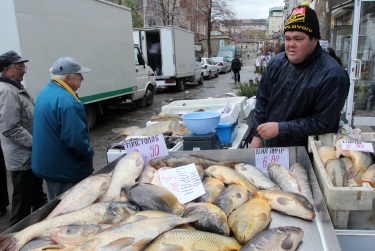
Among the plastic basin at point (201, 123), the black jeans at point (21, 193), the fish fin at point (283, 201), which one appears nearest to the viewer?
the fish fin at point (283, 201)

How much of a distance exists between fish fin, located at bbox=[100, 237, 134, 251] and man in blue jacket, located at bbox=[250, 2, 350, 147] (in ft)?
5.37

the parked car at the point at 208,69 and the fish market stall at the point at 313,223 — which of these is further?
the parked car at the point at 208,69

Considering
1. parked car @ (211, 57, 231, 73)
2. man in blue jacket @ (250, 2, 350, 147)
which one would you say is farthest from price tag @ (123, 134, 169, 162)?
parked car @ (211, 57, 231, 73)

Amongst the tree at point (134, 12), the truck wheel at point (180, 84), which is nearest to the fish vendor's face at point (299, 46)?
the truck wheel at point (180, 84)

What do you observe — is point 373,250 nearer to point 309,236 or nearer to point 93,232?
point 309,236

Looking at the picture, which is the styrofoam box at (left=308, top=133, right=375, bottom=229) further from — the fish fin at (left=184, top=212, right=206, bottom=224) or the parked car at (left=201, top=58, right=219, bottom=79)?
the parked car at (left=201, top=58, right=219, bottom=79)

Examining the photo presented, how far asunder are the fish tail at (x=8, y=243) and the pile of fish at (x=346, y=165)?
5.67ft

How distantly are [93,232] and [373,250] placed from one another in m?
1.47

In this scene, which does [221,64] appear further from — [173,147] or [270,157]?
[270,157]

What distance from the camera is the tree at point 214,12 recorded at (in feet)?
132

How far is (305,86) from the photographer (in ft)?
8.46

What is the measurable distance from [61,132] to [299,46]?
2.35 meters

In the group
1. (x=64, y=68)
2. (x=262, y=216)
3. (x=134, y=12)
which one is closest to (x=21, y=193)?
(x=64, y=68)

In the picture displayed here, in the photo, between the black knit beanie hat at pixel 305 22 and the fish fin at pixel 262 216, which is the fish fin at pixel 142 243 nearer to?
the fish fin at pixel 262 216
